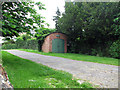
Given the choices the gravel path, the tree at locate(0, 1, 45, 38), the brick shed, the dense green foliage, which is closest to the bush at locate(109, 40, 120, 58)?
the dense green foliage

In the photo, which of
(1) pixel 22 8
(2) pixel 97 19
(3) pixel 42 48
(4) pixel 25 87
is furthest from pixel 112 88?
(3) pixel 42 48

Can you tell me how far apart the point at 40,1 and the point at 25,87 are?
12.3 feet

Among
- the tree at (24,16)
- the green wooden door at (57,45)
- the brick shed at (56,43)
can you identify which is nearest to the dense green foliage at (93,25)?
the brick shed at (56,43)

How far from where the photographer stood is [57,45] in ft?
44.7

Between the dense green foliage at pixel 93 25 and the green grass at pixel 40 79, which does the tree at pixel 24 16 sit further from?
the dense green foliage at pixel 93 25

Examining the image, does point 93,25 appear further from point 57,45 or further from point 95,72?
point 95,72

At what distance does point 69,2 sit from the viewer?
12.2 metres

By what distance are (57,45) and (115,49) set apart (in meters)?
7.51

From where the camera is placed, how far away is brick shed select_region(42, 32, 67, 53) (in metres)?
13.3

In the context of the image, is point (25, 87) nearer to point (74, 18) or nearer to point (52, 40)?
point (74, 18)

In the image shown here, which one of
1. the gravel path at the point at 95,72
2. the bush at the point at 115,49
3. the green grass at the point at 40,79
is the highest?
the bush at the point at 115,49

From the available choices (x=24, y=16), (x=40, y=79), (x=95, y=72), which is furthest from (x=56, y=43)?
(x=40, y=79)

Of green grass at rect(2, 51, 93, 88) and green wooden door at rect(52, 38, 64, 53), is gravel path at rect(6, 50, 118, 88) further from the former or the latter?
green wooden door at rect(52, 38, 64, 53)

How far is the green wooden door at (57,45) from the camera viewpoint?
528 inches
